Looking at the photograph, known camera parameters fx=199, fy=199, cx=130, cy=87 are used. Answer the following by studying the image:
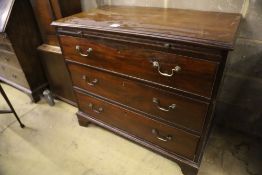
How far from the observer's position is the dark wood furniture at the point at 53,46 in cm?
157

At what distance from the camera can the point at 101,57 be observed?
1.21 m

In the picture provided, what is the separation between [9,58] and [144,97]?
1528 mm

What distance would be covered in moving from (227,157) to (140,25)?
1120 millimetres

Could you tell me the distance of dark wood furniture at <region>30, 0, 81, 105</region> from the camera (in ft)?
5.15

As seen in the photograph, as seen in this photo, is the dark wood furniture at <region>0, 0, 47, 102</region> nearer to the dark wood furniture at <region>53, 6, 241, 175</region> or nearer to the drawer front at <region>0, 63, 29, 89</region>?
the drawer front at <region>0, 63, 29, 89</region>

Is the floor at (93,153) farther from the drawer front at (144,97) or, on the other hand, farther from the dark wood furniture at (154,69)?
the drawer front at (144,97)

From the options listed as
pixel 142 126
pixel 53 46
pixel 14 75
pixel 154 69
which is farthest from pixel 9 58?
pixel 154 69

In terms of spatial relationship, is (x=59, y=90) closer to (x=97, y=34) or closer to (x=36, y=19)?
(x=36, y=19)

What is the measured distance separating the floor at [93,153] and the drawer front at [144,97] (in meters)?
0.44

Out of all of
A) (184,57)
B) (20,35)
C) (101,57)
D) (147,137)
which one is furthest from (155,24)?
(20,35)

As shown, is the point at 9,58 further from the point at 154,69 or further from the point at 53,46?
the point at 154,69

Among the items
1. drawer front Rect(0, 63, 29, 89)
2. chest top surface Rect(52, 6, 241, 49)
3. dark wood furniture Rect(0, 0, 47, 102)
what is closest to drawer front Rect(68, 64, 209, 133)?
chest top surface Rect(52, 6, 241, 49)

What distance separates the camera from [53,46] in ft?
5.95

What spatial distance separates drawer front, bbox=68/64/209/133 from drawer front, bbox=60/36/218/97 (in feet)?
0.22
